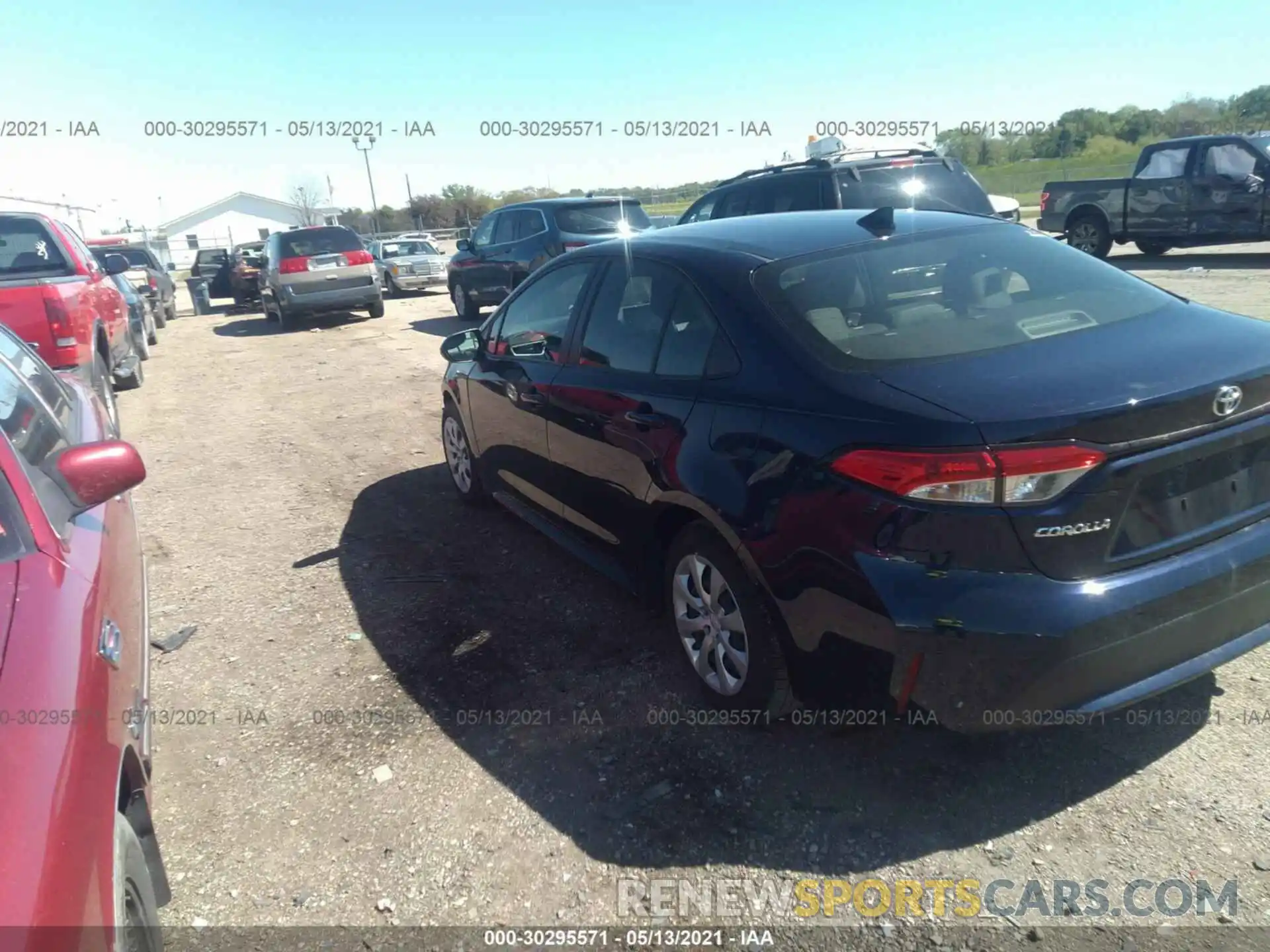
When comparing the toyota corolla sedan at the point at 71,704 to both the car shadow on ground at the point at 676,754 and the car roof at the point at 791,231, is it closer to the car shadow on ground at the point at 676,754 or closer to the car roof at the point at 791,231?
the car shadow on ground at the point at 676,754

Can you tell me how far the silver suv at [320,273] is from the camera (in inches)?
623

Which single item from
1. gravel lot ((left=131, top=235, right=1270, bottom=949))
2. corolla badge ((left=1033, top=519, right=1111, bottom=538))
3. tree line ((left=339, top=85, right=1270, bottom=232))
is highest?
tree line ((left=339, top=85, right=1270, bottom=232))

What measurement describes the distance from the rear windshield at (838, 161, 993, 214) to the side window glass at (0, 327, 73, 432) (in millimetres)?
6671

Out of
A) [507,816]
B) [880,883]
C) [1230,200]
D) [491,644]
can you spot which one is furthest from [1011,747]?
[1230,200]

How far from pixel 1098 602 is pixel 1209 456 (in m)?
0.56

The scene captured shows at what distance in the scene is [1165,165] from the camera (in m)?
14.8

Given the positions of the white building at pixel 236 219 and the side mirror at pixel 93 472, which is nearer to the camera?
the side mirror at pixel 93 472

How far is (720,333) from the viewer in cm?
326

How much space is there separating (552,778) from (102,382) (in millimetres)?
6044

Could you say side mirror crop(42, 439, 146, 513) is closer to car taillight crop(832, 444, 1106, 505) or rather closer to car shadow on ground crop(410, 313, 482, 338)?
car taillight crop(832, 444, 1106, 505)

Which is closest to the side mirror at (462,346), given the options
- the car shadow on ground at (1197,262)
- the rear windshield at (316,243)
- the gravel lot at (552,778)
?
the gravel lot at (552,778)

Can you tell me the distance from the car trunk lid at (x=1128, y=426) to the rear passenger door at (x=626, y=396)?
85 centimetres

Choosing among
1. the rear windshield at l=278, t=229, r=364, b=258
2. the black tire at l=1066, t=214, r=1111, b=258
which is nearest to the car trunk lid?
the black tire at l=1066, t=214, r=1111, b=258

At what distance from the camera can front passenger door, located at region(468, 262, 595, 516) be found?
4.41m
